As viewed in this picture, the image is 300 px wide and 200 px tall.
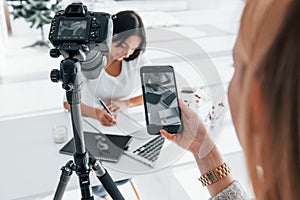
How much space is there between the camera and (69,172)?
42.6 inches

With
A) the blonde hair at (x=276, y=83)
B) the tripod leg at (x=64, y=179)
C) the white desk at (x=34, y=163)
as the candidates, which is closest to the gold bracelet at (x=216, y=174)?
the white desk at (x=34, y=163)

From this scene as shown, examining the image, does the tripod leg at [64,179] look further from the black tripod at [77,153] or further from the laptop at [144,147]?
the laptop at [144,147]

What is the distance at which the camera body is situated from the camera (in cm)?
93

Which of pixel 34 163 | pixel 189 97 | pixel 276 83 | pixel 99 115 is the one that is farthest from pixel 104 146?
pixel 276 83

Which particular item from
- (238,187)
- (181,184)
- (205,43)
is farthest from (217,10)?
(238,187)

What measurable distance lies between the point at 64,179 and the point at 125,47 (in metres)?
0.41

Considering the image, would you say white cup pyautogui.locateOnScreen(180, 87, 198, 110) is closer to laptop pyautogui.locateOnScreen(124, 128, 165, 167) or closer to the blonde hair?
laptop pyautogui.locateOnScreen(124, 128, 165, 167)

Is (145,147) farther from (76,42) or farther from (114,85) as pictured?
(76,42)

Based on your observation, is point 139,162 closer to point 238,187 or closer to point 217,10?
point 238,187

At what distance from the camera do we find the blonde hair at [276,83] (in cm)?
39

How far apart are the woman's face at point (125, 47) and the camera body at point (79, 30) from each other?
0.43ft

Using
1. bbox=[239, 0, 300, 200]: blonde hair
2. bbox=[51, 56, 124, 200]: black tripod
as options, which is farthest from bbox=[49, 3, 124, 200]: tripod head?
bbox=[239, 0, 300, 200]: blonde hair

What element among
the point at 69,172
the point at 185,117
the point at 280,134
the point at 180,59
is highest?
the point at 280,134

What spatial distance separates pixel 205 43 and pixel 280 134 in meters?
2.82
